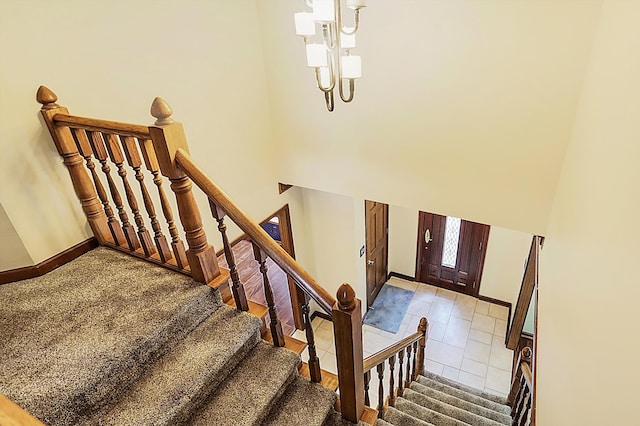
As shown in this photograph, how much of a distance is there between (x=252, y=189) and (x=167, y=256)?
1.78m

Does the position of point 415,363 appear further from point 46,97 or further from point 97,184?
point 46,97

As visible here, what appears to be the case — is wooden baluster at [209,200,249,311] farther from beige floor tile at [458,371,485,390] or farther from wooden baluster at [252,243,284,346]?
beige floor tile at [458,371,485,390]

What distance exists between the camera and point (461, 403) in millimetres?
3334

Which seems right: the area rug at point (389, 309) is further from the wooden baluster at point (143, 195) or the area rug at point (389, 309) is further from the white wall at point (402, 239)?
A: the wooden baluster at point (143, 195)

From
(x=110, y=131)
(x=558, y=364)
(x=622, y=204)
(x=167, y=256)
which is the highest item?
(x=110, y=131)

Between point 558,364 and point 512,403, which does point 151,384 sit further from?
point 512,403

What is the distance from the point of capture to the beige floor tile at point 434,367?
4.64 meters

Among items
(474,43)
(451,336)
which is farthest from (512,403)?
(474,43)

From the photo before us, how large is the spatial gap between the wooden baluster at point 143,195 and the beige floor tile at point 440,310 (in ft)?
15.0

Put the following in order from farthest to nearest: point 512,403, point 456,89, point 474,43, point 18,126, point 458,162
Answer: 1. point 512,403
2. point 458,162
3. point 456,89
4. point 474,43
5. point 18,126

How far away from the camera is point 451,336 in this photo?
515 centimetres

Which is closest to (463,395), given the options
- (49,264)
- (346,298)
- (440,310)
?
(440,310)

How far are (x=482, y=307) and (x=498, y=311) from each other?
0.23m

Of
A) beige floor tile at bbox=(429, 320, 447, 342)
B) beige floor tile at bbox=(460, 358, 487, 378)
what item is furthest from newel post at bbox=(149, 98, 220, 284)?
beige floor tile at bbox=(429, 320, 447, 342)
